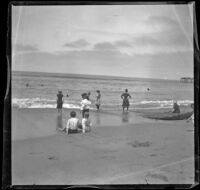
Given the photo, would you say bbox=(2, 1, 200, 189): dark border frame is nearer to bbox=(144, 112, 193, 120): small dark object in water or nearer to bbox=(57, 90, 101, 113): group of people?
bbox=(144, 112, 193, 120): small dark object in water

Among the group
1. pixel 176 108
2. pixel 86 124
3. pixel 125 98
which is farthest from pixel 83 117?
pixel 176 108

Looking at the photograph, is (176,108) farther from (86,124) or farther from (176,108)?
(86,124)

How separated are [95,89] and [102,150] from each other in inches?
13.9

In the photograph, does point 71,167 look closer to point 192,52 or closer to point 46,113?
point 46,113

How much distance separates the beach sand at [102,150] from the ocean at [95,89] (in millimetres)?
63

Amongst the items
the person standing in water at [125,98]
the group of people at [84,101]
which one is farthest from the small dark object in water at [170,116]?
the group of people at [84,101]

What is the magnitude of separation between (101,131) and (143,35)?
2.00 ft

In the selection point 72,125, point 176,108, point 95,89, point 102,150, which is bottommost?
point 102,150

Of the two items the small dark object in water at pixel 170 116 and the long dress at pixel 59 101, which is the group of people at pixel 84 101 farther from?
the small dark object in water at pixel 170 116

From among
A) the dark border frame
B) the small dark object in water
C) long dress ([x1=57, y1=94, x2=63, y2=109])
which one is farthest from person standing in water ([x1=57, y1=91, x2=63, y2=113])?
the small dark object in water

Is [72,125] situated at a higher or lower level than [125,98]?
lower

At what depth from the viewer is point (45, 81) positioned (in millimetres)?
1562

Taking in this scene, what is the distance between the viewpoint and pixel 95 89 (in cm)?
158

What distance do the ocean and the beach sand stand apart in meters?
0.06
